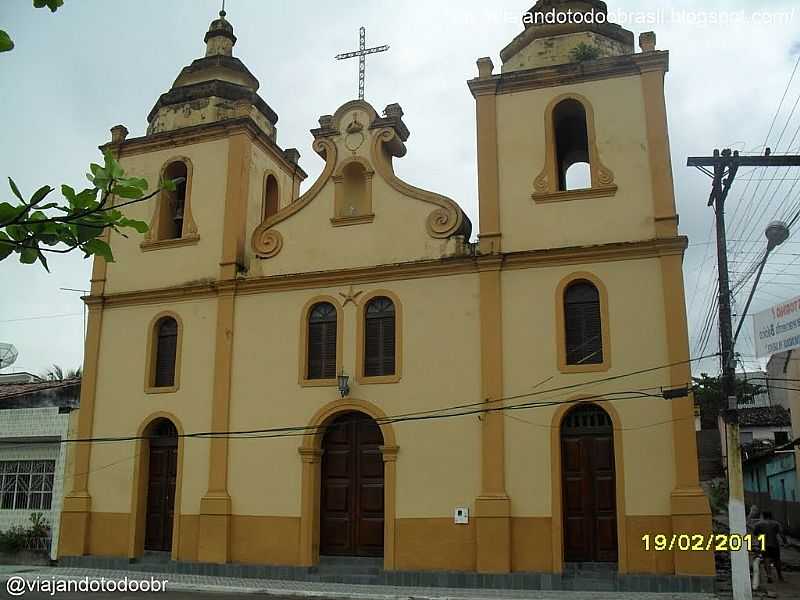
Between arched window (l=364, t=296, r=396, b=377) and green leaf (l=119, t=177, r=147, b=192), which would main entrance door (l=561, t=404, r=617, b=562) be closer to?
arched window (l=364, t=296, r=396, b=377)

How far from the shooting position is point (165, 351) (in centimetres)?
1795

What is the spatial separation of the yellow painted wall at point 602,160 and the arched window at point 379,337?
107 inches

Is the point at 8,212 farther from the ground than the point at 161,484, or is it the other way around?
the point at 8,212

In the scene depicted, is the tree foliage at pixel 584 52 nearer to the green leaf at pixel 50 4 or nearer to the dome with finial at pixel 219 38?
the dome with finial at pixel 219 38

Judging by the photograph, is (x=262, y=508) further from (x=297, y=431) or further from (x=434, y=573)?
(x=434, y=573)

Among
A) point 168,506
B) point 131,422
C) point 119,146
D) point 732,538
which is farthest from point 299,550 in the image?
point 119,146

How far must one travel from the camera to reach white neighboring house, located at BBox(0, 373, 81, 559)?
1811 cm

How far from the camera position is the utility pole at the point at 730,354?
12234 mm

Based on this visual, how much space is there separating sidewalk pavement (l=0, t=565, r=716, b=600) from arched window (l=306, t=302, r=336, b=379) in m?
4.07

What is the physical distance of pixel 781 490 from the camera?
2402 cm

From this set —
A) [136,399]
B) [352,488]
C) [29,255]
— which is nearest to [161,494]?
[136,399]

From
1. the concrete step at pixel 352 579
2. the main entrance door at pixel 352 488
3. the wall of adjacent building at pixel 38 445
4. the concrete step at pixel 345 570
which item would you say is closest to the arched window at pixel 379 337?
the main entrance door at pixel 352 488

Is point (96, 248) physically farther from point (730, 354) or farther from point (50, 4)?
point (730, 354)

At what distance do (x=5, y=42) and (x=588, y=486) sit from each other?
43.4 ft
